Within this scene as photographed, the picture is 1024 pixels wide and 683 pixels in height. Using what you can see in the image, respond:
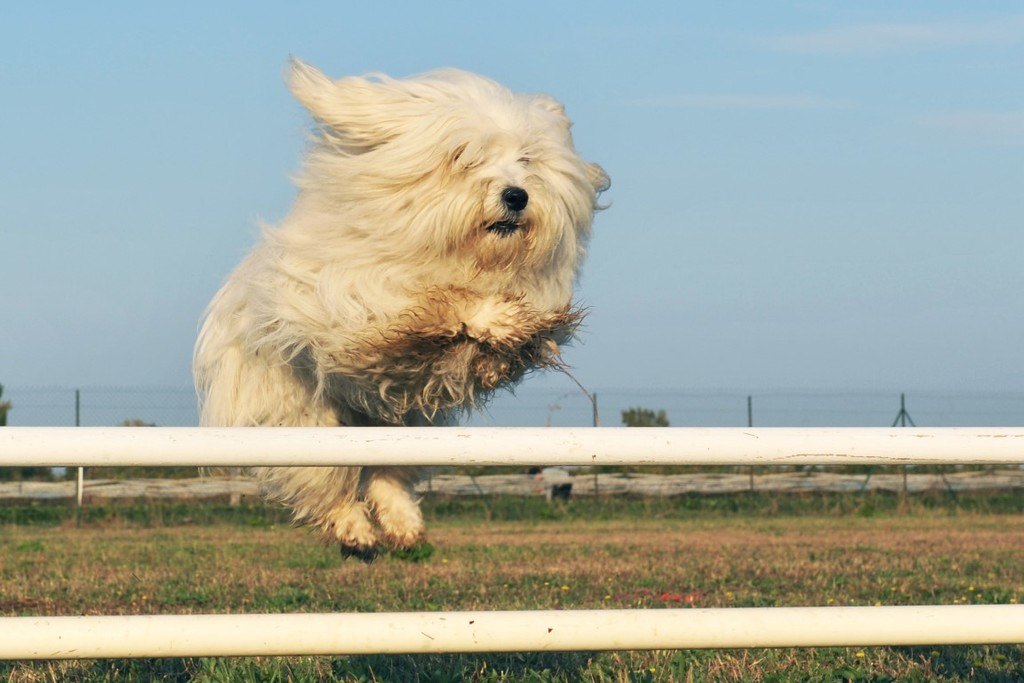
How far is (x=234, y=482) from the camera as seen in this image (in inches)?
644

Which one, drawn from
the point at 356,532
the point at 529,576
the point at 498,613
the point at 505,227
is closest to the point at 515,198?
the point at 505,227

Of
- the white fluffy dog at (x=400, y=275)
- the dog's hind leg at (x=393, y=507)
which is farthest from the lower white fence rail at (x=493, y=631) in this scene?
the dog's hind leg at (x=393, y=507)

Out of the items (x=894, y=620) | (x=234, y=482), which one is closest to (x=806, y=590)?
(x=894, y=620)

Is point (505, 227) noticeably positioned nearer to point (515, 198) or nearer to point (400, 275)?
point (515, 198)

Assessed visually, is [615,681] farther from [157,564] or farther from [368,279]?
[157,564]

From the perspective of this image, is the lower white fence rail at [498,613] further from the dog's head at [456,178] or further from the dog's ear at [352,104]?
the dog's ear at [352,104]

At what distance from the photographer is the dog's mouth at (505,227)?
4668mm

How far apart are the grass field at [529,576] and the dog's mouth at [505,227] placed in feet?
4.84

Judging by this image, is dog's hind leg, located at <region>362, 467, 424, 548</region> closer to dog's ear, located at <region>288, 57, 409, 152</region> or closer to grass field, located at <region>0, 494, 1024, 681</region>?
grass field, located at <region>0, 494, 1024, 681</region>

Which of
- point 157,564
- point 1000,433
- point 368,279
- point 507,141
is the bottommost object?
point 157,564

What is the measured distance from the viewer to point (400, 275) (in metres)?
4.76

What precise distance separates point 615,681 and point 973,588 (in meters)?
3.45

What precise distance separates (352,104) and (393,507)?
1.55 metres

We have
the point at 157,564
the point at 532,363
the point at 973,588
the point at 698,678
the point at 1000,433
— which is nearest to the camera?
the point at 1000,433
